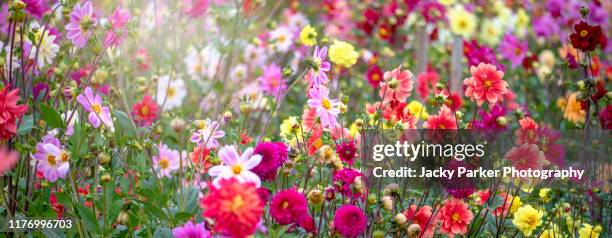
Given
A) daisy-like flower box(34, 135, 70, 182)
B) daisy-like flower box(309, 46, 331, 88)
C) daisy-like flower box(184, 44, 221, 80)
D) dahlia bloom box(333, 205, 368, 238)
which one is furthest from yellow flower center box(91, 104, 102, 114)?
daisy-like flower box(184, 44, 221, 80)

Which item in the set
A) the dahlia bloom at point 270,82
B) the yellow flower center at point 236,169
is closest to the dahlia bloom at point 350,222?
the yellow flower center at point 236,169

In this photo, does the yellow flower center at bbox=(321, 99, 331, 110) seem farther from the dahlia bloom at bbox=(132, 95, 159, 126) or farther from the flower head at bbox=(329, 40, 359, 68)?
the dahlia bloom at bbox=(132, 95, 159, 126)

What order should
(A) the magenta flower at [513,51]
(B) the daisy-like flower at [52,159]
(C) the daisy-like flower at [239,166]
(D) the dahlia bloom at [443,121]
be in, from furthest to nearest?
1. (A) the magenta flower at [513,51]
2. (D) the dahlia bloom at [443,121]
3. (B) the daisy-like flower at [52,159]
4. (C) the daisy-like flower at [239,166]

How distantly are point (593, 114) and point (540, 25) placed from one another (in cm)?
213

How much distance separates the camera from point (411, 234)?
4.68 ft

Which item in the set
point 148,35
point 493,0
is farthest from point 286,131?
point 493,0

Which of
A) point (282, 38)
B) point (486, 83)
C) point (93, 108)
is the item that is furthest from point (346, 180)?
point (282, 38)

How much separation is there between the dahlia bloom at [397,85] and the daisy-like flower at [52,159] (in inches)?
28.0

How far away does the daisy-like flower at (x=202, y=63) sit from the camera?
3285 millimetres

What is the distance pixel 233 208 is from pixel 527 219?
2.48ft

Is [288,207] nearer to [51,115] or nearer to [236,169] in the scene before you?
[236,169]

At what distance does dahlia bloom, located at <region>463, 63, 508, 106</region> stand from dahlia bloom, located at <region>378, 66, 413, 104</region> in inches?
6.3

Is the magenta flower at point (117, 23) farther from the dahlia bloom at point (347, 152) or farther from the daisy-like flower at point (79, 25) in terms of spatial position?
the dahlia bloom at point (347, 152)

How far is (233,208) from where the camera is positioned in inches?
44.1
